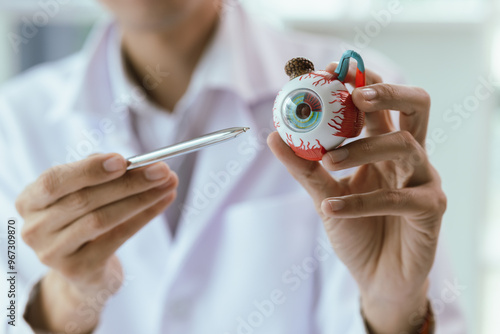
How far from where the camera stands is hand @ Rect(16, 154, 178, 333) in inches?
17.8

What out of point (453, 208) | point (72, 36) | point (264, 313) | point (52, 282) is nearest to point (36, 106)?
point (52, 282)

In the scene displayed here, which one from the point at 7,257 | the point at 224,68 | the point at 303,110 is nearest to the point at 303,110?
the point at 303,110

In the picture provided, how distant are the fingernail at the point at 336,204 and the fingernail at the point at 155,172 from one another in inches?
6.1

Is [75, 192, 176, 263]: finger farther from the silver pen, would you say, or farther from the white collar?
the white collar

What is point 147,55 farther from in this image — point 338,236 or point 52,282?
point 338,236

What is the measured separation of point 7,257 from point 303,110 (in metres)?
0.46

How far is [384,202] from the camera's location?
0.39 metres

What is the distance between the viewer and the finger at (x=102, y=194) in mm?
452

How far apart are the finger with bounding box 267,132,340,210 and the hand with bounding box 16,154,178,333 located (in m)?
0.11

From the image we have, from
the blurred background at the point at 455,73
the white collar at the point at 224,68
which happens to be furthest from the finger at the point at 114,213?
the blurred background at the point at 455,73

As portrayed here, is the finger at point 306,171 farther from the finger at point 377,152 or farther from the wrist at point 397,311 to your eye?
the wrist at point 397,311

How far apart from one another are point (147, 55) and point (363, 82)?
1.67ft

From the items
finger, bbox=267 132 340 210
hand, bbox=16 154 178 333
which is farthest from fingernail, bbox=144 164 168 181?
finger, bbox=267 132 340 210

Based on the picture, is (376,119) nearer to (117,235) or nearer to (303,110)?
(303,110)
